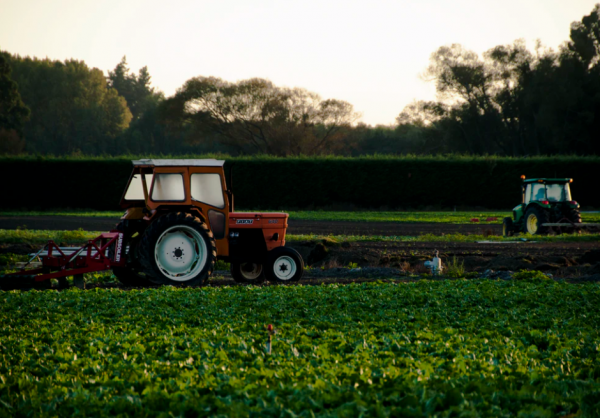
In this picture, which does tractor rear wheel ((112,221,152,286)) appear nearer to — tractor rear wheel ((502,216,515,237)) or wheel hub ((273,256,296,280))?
wheel hub ((273,256,296,280))

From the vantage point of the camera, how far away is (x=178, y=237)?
33.9ft

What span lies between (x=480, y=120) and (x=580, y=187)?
18.5 metres

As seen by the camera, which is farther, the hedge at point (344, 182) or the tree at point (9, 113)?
the tree at point (9, 113)

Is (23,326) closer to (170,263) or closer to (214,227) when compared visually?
(170,263)

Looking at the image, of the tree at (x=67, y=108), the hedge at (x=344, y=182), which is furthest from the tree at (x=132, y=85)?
the hedge at (x=344, y=182)

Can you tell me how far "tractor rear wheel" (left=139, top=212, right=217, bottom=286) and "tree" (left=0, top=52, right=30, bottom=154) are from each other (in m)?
48.4

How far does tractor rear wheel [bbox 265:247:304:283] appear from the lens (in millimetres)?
11266

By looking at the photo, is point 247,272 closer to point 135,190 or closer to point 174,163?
point 135,190

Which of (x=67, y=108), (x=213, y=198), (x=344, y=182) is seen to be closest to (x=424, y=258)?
(x=213, y=198)

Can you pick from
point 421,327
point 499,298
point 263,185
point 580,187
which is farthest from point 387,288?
point 580,187

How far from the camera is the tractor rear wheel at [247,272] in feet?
39.0

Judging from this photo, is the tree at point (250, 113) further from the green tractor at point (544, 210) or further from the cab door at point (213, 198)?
the cab door at point (213, 198)

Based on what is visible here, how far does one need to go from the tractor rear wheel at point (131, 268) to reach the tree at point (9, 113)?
4688cm

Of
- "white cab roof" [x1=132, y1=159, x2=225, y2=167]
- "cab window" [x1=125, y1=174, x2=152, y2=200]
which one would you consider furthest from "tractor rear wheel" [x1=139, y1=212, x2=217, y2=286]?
"cab window" [x1=125, y1=174, x2=152, y2=200]
